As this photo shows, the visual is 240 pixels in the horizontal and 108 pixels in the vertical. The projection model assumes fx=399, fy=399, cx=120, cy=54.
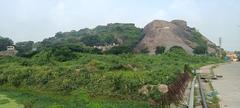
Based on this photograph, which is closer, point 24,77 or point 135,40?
point 24,77

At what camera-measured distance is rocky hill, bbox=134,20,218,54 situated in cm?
8100

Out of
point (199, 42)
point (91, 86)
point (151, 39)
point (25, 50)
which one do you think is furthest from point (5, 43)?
point (91, 86)

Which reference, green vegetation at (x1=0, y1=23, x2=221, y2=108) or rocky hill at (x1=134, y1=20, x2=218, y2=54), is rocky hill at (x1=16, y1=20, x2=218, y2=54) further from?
green vegetation at (x1=0, y1=23, x2=221, y2=108)

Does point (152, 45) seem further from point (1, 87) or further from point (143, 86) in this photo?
point (143, 86)

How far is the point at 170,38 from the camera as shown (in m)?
84.3

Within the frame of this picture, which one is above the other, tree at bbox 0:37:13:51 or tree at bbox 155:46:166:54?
tree at bbox 0:37:13:51

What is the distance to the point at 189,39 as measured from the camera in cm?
9188

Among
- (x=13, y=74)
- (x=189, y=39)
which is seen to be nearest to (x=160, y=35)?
(x=189, y=39)

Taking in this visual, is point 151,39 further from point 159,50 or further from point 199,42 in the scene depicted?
point 199,42

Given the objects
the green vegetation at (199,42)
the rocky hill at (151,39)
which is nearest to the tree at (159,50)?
the rocky hill at (151,39)

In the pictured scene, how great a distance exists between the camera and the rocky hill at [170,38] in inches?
3189

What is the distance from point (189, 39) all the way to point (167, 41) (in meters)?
10.9

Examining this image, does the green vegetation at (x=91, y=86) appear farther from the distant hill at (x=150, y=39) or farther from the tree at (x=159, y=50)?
the distant hill at (x=150, y=39)

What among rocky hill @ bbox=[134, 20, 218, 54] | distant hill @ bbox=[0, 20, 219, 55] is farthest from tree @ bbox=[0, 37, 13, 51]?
rocky hill @ bbox=[134, 20, 218, 54]
